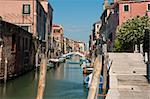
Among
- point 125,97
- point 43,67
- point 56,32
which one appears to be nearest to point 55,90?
point 125,97

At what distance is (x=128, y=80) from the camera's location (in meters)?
14.5

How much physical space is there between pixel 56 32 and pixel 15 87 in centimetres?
6275

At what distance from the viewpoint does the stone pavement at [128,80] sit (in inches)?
470

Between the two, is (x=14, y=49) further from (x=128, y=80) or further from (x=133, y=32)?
(x=128, y=80)

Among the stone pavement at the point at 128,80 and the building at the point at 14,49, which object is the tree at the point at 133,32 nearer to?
the stone pavement at the point at 128,80

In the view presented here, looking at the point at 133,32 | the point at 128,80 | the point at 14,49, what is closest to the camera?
the point at 128,80

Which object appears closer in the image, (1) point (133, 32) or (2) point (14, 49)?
(2) point (14, 49)

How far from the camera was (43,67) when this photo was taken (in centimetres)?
824

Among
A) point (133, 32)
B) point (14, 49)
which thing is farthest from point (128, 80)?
point (133, 32)

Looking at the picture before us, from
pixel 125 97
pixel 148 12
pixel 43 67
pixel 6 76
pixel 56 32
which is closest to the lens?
pixel 43 67

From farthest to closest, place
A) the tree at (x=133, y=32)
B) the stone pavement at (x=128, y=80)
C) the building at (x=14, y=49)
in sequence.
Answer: the tree at (x=133, y=32) → the building at (x=14, y=49) → the stone pavement at (x=128, y=80)

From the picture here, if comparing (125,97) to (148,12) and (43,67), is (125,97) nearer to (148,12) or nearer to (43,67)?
(43,67)

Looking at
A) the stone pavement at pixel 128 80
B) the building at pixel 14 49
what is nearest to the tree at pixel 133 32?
the stone pavement at pixel 128 80

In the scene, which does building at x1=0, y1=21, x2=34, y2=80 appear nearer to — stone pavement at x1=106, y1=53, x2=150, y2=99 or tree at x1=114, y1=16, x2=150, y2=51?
stone pavement at x1=106, y1=53, x2=150, y2=99
